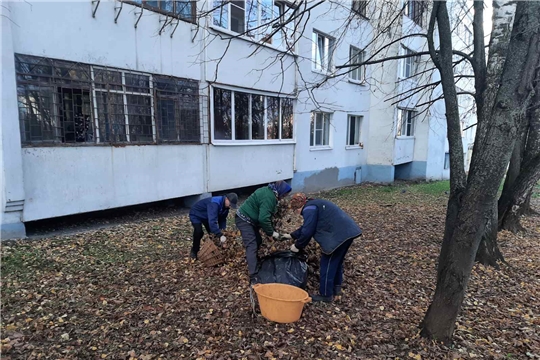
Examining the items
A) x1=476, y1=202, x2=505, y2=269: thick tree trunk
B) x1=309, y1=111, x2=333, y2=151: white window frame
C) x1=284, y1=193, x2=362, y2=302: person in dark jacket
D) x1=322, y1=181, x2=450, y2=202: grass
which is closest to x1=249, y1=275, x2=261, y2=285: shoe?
x1=284, y1=193, x2=362, y2=302: person in dark jacket

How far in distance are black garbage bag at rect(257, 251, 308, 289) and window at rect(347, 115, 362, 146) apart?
38.8 feet

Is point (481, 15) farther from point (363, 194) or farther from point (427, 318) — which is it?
point (363, 194)

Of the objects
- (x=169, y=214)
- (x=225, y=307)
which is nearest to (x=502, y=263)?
(x=225, y=307)

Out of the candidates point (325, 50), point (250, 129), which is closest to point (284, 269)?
point (250, 129)

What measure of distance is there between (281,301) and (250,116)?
7362 mm

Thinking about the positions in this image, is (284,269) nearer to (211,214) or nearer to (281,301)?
(281,301)

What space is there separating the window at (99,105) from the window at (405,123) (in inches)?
446

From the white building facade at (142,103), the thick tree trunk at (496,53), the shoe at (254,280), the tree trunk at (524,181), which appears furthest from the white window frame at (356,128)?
the shoe at (254,280)

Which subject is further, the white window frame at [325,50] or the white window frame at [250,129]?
the white window frame at [325,50]

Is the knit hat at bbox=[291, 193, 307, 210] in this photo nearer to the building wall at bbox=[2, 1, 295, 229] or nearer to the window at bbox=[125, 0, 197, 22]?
the building wall at bbox=[2, 1, 295, 229]

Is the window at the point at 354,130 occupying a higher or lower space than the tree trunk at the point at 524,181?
higher

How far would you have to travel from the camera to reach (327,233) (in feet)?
12.0

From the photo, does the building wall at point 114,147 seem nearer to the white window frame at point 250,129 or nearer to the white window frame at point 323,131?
the white window frame at point 250,129

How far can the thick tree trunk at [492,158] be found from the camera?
2.65 metres
